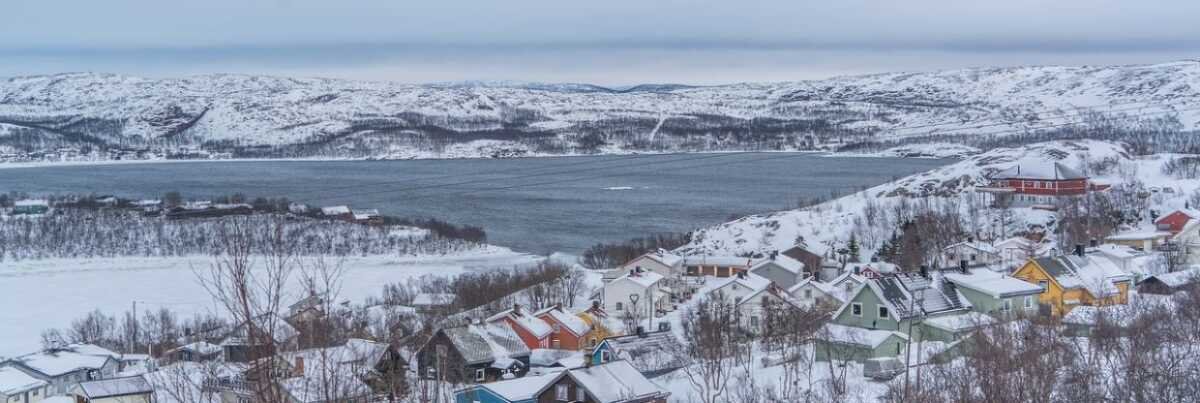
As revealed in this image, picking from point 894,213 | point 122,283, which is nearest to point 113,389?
point 122,283

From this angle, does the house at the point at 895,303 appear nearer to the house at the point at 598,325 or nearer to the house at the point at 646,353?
the house at the point at 646,353

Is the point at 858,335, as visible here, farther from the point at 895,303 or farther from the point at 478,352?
the point at 478,352

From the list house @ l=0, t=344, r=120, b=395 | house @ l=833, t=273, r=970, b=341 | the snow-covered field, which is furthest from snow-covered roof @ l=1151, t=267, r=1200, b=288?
the snow-covered field

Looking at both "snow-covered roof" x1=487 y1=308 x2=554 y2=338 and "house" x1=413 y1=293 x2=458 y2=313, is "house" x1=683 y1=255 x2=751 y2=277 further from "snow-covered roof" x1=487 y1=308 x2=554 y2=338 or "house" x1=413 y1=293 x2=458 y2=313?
"snow-covered roof" x1=487 y1=308 x2=554 y2=338

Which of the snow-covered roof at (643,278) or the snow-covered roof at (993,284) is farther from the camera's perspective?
the snow-covered roof at (643,278)

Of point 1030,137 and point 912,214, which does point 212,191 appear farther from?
point 1030,137

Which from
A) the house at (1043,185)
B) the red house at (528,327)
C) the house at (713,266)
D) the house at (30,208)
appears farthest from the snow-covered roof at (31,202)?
the red house at (528,327)
